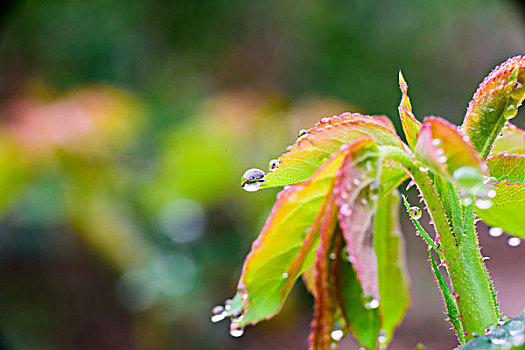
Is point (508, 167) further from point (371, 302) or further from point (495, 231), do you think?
point (371, 302)

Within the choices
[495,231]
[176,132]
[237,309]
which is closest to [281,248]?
[237,309]

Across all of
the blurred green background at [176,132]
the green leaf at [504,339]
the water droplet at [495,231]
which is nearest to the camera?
the green leaf at [504,339]

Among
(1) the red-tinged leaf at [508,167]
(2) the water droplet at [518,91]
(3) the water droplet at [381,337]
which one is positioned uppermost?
(2) the water droplet at [518,91]

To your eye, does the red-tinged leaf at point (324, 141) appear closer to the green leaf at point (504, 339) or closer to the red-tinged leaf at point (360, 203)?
the red-tinged leaf at point (360, 203)

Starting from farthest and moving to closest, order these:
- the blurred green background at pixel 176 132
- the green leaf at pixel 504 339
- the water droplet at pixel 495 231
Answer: the blurred green background at pixel 176 132 < the water droplet at pixel 495 231 < the green leaf at pixel 504 339

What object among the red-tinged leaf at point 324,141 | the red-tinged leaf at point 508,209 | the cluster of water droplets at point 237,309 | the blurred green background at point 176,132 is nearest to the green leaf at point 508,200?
the red-tinged leaf at point 508,209

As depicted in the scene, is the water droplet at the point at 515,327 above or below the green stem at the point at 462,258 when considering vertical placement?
below

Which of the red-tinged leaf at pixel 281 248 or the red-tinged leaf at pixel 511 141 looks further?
the red-tinged leaf at pixel 511 141
